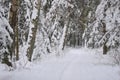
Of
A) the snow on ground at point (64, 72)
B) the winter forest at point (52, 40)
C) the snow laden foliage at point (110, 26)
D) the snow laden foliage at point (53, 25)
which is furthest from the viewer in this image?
the snow laden foliage at point (53, 25)

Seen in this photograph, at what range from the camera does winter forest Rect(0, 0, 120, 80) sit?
11.0m

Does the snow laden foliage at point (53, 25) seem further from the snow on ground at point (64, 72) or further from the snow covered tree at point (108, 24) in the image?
the snow on ground at point (64, 72)

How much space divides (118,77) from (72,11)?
64.9ft

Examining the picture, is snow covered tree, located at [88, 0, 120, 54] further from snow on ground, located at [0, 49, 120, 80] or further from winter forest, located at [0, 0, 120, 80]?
snow on ground, located at [0, 49, 120, 80]

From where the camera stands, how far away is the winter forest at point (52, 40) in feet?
35.9

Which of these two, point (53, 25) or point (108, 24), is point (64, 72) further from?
point (53, 25)

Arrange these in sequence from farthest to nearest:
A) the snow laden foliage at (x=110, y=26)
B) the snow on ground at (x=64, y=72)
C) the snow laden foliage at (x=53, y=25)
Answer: the snow laden foliage at (x=53, y=25) → the snow laden foliage at (x=110, y=26) → the snow on ground at (x=64, y=72)

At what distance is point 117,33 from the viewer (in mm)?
13984

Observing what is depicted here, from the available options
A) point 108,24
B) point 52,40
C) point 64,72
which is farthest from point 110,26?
point 52,40

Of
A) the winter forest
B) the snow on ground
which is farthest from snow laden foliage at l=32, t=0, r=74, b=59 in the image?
the snow on ground

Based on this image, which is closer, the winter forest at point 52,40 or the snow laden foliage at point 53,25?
the winter forest at point 52,40

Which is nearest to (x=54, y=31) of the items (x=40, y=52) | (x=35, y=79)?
(x=40, y=52)

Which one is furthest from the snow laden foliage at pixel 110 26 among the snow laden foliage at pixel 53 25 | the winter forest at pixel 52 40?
the snow laden foliage at pixel 53 25

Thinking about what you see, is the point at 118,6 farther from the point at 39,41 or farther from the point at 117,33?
the point at 39,41
